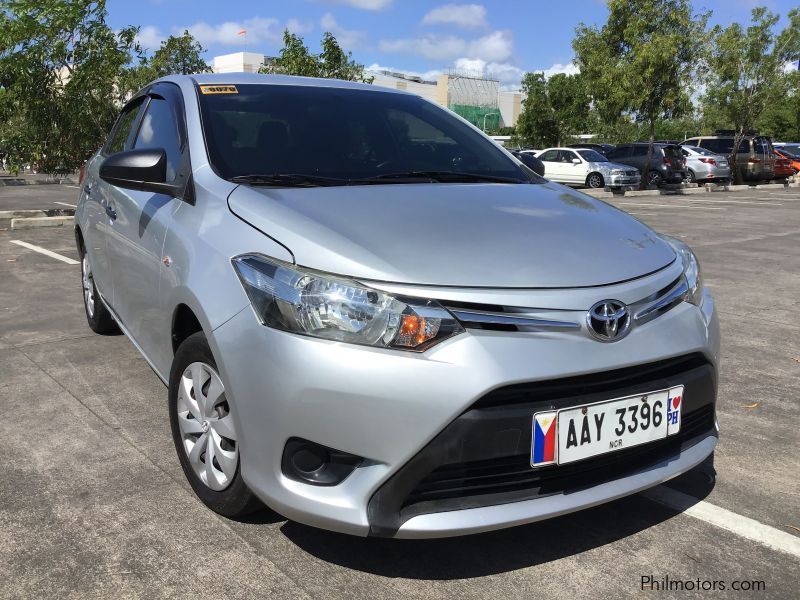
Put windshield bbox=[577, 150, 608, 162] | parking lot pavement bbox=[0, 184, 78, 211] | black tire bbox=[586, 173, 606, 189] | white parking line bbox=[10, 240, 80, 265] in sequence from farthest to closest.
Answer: windshield bbox=[577, 150, 608, 162]
black tire bbox=[586, 173, 606, 189]
parking lot pavement bbox=[0, 184, 78, 211]
white parking line bbox=[10, 240, 80, 265]

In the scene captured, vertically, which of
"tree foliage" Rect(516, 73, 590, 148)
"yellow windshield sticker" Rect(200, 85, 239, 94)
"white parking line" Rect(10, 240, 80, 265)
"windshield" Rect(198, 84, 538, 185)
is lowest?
"white parking line" Rect(10, 240, 80, 265)

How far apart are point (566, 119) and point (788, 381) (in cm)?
4035

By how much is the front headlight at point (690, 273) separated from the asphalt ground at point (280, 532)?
2.60 ft

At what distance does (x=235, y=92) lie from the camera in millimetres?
→ 3363

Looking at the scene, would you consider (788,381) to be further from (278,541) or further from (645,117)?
(645,117)

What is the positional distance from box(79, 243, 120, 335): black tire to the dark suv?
21.5 meters

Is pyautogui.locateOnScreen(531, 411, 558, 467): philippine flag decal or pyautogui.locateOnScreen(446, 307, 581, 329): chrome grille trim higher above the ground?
pyautogui.locateOnScreen(446, 307, 581, 329): chrome grille trim

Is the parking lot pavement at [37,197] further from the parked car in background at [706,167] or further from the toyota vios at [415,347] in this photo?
the parked car in background at [706,167]

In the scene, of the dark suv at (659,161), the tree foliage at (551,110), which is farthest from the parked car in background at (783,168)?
the tree foliage at (551,110)

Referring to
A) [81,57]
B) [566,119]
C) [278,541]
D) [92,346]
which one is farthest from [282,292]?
[566,119]

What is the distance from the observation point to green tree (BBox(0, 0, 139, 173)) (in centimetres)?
1210

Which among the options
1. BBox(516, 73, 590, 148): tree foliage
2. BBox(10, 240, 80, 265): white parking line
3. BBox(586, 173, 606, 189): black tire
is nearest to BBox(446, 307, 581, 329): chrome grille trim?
BBox(10, 240, 80, 265): white parking line

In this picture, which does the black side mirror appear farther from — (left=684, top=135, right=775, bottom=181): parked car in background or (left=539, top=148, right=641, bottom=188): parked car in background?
(left=684, top=135, right=775, bottom=181): parked car in background

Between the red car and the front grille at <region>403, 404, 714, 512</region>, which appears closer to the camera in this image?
the front grille at <region>403, 404, 714, 512</region>
